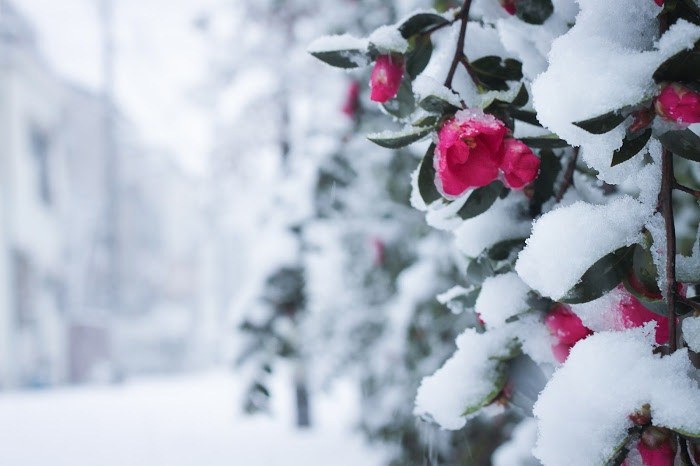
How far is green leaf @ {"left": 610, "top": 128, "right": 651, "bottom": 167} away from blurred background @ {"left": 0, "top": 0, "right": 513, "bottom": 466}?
0.89 ft

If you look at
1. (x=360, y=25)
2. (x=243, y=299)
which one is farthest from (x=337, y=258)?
(x=360, y=25)

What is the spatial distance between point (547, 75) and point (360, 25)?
6.20 ft

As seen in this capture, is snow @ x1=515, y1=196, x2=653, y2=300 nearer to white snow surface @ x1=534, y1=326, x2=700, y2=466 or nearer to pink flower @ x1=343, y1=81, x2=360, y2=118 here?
white snow surface @ x1=534, y1=326, x2=700, y2=466

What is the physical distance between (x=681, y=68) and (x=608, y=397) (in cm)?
22

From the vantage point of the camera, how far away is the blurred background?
88.4 inches

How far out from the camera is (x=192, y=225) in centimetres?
2023

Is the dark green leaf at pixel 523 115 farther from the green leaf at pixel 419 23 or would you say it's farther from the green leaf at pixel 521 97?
the green leaf at pixel 419 23

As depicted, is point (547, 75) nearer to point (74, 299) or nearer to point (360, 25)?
point (360, 25)

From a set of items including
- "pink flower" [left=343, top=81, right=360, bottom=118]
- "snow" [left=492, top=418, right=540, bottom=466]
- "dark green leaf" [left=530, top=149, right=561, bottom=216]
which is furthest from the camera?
"pink flower" [left=343, top=81, right=360, bottom=118]

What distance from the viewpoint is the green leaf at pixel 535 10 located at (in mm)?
676

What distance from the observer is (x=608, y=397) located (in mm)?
445

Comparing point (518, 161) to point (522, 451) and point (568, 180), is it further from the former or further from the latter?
point (522, 451)

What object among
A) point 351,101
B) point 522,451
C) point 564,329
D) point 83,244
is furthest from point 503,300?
point 83,244

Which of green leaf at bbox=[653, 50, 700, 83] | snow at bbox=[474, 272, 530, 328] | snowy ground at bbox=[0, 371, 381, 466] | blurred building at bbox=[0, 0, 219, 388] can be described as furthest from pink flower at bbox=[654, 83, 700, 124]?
blurred building at bbox=[0, 0, 219, 388]
